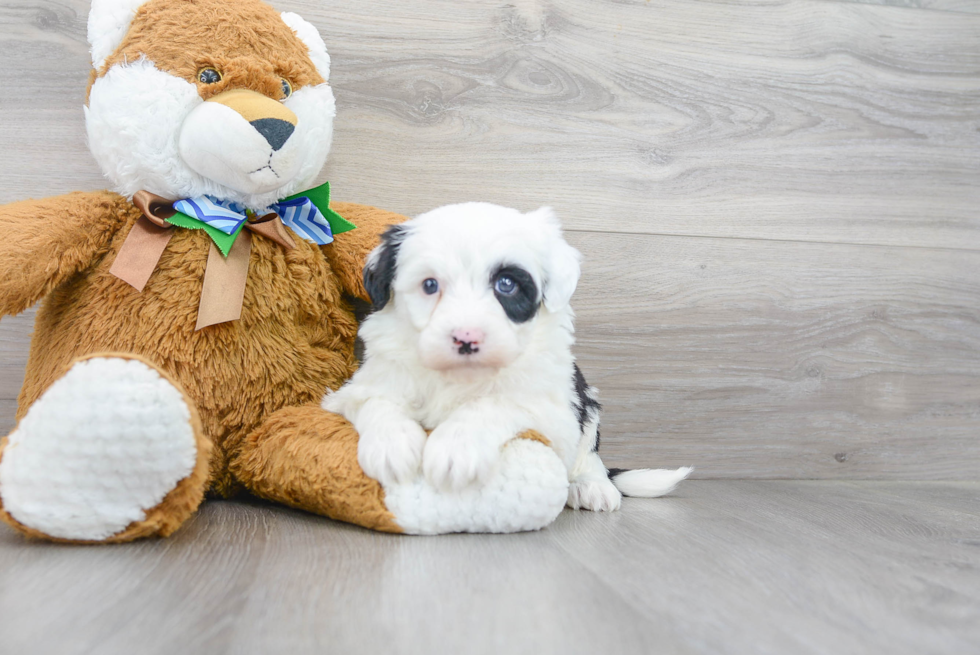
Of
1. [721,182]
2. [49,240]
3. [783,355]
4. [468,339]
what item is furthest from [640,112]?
[49,240]

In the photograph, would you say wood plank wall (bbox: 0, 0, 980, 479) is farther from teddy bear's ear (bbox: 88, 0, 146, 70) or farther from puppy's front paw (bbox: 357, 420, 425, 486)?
puppy's front paw (bbox: 357, 420, 425, 486)

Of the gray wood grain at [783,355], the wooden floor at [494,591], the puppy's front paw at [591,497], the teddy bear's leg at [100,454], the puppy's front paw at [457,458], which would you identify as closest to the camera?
the wooden floor at [494,591]

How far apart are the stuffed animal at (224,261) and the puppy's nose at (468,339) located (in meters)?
0.17

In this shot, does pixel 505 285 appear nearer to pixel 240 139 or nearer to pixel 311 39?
pixel 240 139

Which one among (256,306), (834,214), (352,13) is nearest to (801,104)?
(834,214)

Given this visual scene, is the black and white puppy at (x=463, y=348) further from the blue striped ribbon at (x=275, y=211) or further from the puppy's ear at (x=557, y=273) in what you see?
the blue striped ribbon at (x=275, y=211)

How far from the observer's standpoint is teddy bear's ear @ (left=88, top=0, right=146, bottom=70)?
1194mm

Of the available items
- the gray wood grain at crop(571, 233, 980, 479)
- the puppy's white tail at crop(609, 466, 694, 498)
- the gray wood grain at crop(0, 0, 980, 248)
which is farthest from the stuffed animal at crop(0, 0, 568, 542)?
the gray wood grain at crop(571, 233, 980, 479)

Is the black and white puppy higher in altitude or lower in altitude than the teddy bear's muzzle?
lower

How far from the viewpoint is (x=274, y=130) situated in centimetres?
117

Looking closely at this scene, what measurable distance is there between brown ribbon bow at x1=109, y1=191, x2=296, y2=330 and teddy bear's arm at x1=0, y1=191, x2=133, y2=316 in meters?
0.05

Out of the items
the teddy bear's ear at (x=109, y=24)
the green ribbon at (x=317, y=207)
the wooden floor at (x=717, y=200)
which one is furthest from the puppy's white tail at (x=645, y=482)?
the teddy bear's ear at (x=109, y=24)

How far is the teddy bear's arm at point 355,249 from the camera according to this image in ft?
4.48

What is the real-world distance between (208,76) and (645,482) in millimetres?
1063
